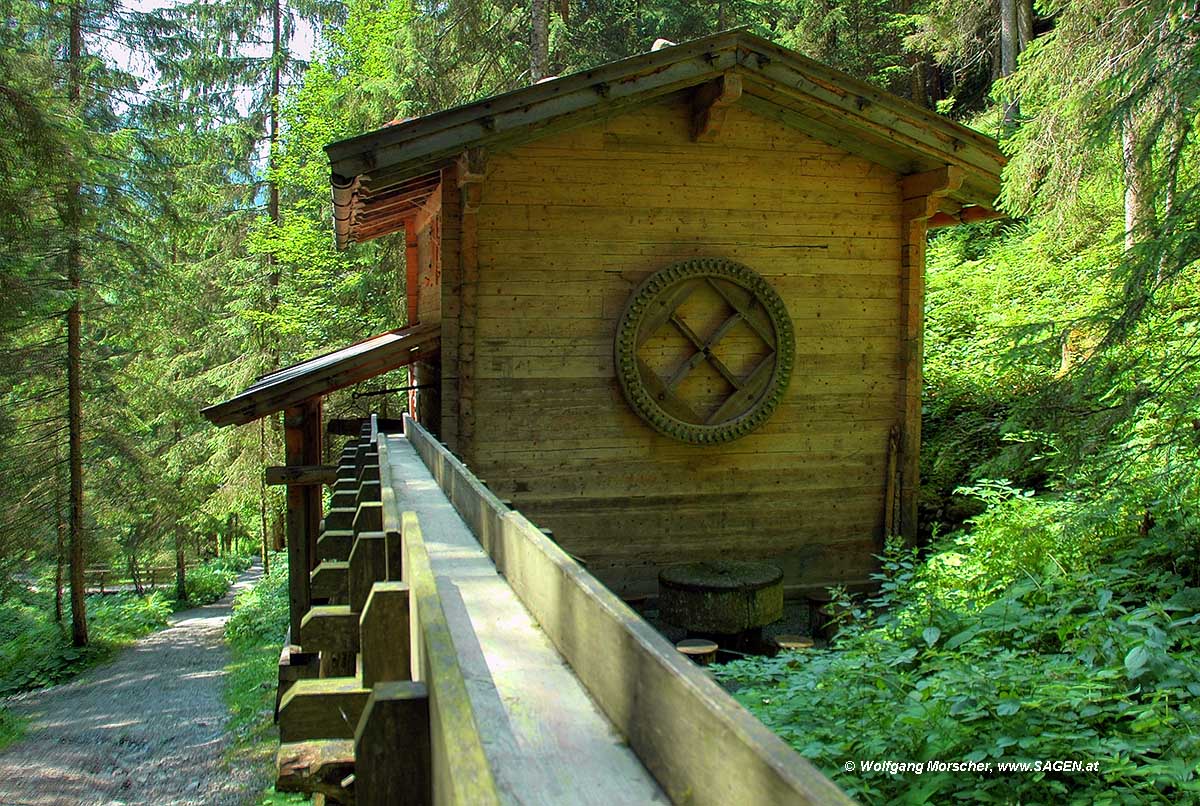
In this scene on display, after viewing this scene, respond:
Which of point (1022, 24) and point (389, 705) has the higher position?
point (1022, 24)

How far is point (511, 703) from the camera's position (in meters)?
1.96

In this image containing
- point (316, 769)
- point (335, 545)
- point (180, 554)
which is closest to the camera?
point (316, 769)

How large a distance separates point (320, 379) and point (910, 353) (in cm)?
583

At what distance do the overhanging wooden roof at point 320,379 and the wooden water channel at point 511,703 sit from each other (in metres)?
5.95

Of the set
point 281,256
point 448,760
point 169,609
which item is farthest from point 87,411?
point 448,760

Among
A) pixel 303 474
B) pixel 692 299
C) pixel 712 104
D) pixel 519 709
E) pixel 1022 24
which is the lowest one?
pixel 303 474

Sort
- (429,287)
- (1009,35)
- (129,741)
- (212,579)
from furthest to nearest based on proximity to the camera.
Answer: (212,579)
(1009,35)
(129,741)
(429,287)

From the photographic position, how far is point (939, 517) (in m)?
11.1

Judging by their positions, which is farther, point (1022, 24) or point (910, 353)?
point (1022, 24)

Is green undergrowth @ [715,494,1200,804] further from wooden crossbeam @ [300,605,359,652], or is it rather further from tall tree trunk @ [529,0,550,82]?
tall tree trunk @ [529,0,550,82]

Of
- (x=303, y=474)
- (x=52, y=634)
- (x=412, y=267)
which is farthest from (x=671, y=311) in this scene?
(x=52, y=634)

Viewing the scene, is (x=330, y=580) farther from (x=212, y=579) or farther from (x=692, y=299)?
(x=212, y=579)

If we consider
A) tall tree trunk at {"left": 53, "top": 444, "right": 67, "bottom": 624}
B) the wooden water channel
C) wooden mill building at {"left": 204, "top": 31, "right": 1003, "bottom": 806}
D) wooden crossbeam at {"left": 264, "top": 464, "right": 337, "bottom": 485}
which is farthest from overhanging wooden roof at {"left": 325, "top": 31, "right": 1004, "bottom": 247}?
tall tree trunk at {"left": 53, "top": 444, "right": 67, "bottom": 624}

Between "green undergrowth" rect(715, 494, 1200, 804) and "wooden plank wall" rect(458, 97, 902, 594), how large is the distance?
8.04ft
